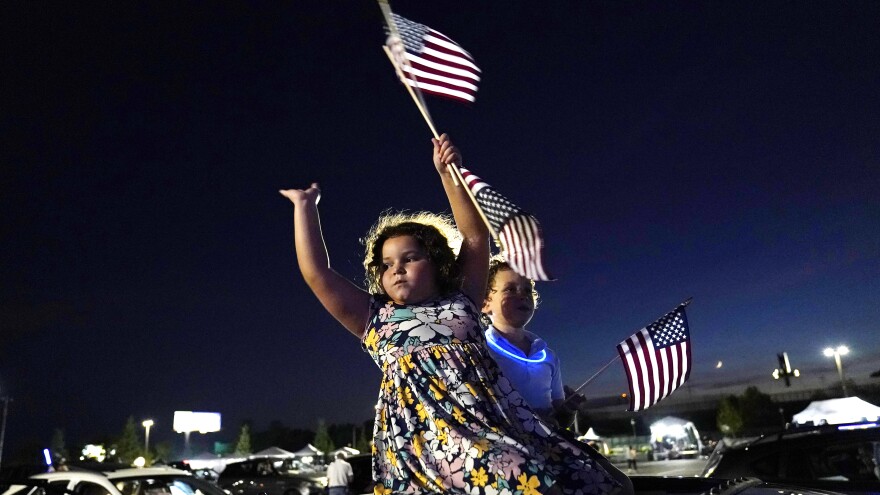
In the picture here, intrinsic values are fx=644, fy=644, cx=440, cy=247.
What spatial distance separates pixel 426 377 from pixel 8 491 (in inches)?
342

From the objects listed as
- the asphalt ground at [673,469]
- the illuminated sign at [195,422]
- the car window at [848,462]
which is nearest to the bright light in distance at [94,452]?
the illuminated sign at [195,422]

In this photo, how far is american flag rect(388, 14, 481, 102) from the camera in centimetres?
309

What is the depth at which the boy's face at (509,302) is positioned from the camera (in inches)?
122

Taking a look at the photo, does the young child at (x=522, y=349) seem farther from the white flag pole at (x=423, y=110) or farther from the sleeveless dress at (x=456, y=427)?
the sleeveless dress at (x=456, y=427)

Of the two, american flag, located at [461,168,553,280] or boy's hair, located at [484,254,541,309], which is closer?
american flag, located at [461,168,553,280]

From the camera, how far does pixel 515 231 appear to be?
212 cm

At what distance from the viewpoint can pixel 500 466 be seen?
5.00 feet

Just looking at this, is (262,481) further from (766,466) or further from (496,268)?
(496,268)

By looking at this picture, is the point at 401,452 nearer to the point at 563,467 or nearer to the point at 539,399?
the point at 563,467

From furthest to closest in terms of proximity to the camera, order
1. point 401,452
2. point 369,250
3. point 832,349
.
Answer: point 832,349 → point 369,250 → point 401,452

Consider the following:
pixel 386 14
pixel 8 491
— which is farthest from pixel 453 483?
pixel 8 491

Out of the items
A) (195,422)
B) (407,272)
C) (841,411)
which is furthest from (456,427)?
(195,422)

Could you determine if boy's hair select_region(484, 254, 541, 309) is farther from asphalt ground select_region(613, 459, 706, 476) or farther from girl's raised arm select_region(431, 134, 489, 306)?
asphalt ground select_region(613, 459, 706, 476)

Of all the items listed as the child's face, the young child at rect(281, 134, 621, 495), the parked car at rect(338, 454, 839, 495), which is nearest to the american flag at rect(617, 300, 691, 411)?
the parked car at rect(338, 454, 839, 495)
